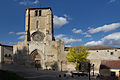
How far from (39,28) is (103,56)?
21228mm

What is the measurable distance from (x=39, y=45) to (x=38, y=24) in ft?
25.0

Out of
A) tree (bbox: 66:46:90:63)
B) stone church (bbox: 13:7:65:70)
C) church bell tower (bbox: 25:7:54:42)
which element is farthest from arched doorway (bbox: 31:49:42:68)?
tree (bbox: 66:46:90:63)

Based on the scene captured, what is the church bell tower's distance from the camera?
36156 millimetres

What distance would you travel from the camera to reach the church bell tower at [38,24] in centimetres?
3616

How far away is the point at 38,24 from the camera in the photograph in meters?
37.6

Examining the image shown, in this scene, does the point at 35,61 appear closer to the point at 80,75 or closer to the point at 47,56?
the point at 47,56

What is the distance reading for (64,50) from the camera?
3322 cm

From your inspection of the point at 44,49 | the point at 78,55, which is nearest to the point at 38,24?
the point at 44,49

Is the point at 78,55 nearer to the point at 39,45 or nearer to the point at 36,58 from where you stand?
the point at 39,45

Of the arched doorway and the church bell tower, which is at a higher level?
the church bell tower

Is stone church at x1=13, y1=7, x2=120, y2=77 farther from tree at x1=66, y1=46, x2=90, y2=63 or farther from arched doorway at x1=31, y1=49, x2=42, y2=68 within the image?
tree at x1=66, y1=46, x2=90, y2=63

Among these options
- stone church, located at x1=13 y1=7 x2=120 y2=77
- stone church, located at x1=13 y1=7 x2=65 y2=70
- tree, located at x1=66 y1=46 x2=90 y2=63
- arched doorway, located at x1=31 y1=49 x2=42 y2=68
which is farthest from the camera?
arched doorway, located at x1=31 y1=49 x2=42 y2=68

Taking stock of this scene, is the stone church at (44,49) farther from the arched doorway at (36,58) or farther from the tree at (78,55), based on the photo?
the tree at (78,55)

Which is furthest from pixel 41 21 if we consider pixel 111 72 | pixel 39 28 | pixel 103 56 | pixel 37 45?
pixel 111 72
